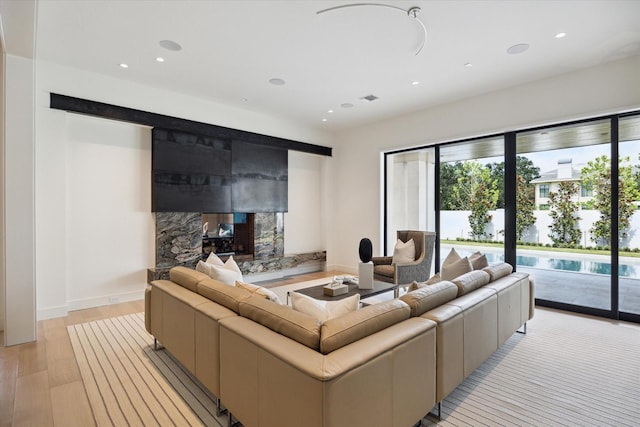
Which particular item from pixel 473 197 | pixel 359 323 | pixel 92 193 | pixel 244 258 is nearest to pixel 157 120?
pixel 92 193

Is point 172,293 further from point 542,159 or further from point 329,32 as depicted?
point 542,159

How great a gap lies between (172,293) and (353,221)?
5.00 m

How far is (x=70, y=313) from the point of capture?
4320mm

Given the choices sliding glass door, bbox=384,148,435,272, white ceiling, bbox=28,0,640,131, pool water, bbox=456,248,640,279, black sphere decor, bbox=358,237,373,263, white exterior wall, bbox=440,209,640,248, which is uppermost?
white ceiling, bbox=28,0,640,131

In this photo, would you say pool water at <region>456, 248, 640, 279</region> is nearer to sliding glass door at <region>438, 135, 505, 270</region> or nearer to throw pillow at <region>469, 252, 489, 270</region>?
sliding glass door at <region>438, 135, 505, 270</region>

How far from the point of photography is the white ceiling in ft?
9.90

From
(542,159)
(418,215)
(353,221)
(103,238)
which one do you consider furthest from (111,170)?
(542,159)

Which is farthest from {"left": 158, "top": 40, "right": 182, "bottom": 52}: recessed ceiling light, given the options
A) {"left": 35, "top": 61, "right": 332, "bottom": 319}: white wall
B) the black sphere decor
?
the black sphere decor

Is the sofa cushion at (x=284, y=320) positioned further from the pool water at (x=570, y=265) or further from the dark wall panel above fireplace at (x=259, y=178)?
the pool water at (x=570, y=265)

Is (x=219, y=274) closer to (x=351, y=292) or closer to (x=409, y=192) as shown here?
(x=351, y=292)

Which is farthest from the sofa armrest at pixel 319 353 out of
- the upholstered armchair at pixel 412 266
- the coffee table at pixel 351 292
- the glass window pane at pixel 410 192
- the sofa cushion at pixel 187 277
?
the glass window pane at pixel 410 192

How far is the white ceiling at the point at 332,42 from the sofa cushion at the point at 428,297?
251 cm

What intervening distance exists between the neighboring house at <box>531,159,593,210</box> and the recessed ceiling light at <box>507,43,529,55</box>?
72.1 inches

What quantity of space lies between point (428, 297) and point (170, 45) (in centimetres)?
378
